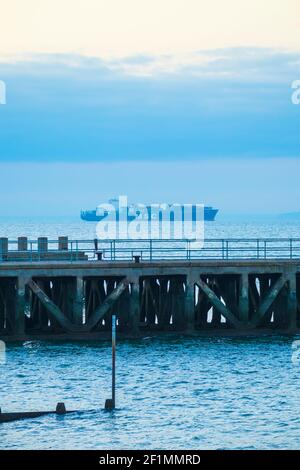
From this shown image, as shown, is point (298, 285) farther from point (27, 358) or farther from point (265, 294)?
point (27, 358)

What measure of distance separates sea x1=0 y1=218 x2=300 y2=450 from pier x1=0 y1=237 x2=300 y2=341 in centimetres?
85

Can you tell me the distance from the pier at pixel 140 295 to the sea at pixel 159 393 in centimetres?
85

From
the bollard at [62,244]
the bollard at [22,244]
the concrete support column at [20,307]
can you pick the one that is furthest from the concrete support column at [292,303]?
the bollard at [22,244]

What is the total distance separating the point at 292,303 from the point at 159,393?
13315 mm

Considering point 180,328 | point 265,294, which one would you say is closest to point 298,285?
point 265,294

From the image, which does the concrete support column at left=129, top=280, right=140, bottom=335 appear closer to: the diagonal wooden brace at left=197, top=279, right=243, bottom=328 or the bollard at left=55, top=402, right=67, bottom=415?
the diagonal wooden brace at left=197, top=279, right=243, bottom=328

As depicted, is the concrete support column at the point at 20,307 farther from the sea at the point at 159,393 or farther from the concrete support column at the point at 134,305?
the concrete support column at the point at 134,305

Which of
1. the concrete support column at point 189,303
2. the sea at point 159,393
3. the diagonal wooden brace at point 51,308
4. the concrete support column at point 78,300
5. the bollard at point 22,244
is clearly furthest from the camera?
the bollard at point 22,244

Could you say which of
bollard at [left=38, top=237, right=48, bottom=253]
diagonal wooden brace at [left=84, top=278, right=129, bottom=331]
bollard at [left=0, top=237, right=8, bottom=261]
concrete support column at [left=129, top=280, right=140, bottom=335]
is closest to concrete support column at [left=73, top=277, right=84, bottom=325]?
diagonal wooden brace at [left=84, top=278, right=129, bottom=331]

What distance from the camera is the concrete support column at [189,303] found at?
59.1 meters

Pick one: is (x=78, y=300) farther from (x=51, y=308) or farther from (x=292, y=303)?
(x=292, y=303)

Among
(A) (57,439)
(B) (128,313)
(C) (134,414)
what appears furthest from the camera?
(B) (128,313)
